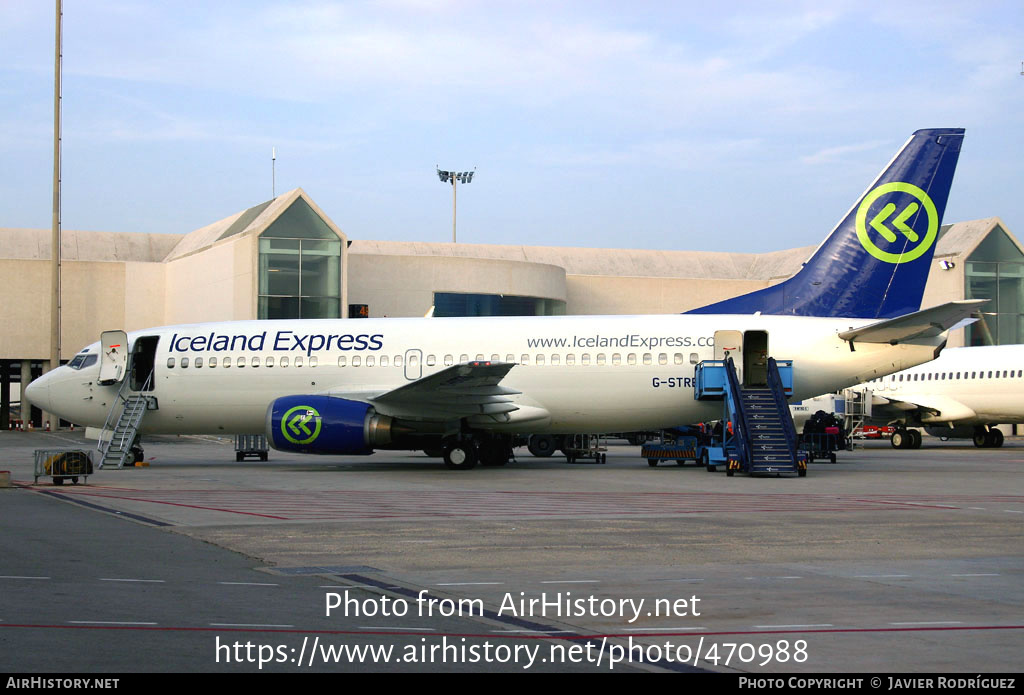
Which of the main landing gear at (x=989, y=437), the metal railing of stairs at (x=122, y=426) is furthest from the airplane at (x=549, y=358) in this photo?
the main landing gear at (x=989, y=437)

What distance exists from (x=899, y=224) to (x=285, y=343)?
15512 mm

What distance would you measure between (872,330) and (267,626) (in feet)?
66.2

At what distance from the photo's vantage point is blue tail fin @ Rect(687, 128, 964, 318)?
25.6 m

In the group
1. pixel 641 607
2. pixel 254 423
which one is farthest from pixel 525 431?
pixel 641 607

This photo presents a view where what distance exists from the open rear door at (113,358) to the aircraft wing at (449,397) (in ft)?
21.4

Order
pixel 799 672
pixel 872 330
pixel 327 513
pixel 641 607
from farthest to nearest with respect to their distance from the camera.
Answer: pixel 872 330, pixel 327 513, pixel 641 607, pixel 799 672

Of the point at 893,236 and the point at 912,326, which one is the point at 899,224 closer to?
the point at 893,236

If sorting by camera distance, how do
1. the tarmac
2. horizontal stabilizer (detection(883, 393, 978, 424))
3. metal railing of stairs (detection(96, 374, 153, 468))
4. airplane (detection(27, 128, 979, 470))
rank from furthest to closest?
horizontal stabilizer (detection(883, 393, 978, 424)) < metal railing of stairs (detection(96, 374, 153, 468)) < airplane (detection(27, 128, 979, 470)) < the tarmac

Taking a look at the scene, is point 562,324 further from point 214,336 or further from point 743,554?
point 743,554

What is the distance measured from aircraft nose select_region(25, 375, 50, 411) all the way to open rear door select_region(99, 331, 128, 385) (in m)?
1.80

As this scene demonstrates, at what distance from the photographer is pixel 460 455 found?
2586 centimetres

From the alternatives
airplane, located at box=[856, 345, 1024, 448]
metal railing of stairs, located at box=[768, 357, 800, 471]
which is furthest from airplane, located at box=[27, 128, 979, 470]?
airplane, located at box=[856, 345, 1024, 448]

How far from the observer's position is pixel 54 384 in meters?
28.1

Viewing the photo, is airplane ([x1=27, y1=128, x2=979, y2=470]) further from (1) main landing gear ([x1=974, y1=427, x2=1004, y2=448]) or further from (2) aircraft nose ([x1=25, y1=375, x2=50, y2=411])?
(1) main landing gear ([x1=974, y1=427, x2=1004, y2=448])
